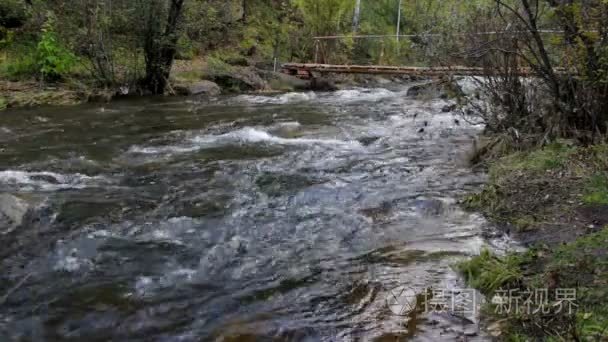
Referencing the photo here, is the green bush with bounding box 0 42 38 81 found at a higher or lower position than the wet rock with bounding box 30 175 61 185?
higher

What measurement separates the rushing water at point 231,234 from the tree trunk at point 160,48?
558cm

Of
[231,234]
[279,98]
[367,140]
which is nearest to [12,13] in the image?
[279,98]

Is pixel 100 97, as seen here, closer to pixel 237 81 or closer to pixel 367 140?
pixel 237 81

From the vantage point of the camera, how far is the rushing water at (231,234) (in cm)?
342

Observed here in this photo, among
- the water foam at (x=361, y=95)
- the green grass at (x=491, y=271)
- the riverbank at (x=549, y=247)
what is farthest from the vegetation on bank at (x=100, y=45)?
the green grass at (x=491, y=271)

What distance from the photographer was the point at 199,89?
1519cm

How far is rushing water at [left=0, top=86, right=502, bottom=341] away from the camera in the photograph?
342cm

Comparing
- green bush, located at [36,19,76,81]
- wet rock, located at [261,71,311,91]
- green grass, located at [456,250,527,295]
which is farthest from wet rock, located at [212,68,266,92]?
green grass, located at [456,250,527,295]

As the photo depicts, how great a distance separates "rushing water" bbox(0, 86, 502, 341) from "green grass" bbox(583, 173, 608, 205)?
90cm

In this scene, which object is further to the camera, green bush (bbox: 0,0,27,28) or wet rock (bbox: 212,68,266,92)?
wet rock (bbox: 212,68,266,92)

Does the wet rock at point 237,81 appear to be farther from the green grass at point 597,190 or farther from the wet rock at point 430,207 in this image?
the green grass at point 597,190

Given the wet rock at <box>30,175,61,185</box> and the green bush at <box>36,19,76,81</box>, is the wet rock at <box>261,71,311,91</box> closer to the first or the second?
the green bush at <box>36,19,76,81</box>

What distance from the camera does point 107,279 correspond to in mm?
4008

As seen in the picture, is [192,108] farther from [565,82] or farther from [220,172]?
[565,82]
